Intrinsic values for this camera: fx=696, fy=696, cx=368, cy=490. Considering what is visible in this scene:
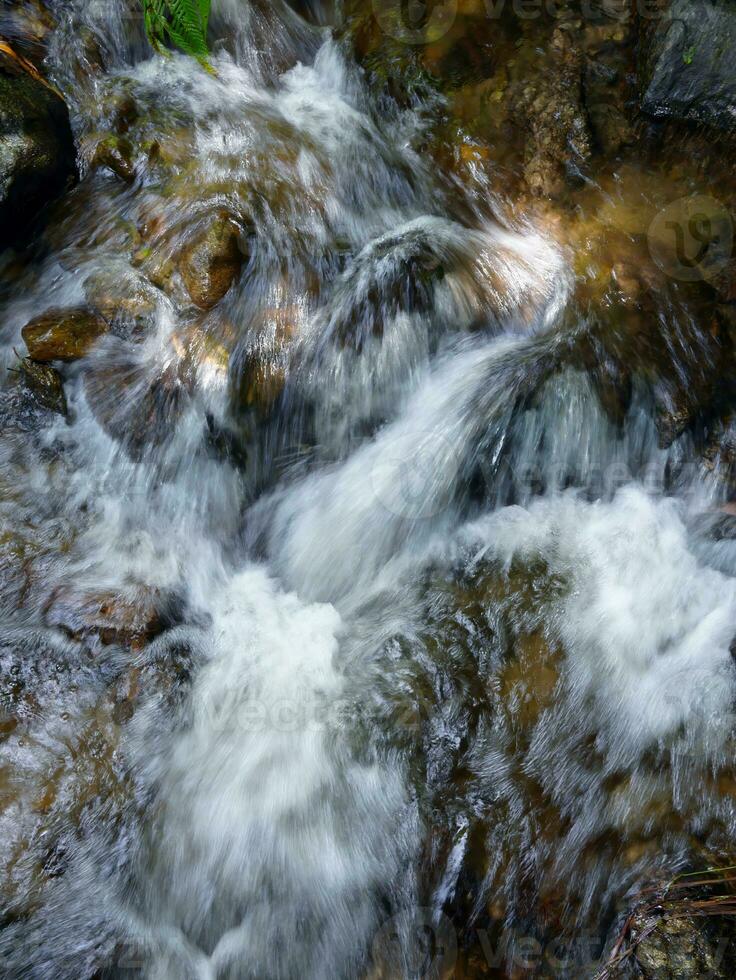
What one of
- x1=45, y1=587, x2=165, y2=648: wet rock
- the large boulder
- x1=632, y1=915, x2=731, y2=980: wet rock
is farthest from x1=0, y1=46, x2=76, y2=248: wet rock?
x1=632, y1=915, x2=731, y2=980: wet rock

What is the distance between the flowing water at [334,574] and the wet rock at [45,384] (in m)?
0.07

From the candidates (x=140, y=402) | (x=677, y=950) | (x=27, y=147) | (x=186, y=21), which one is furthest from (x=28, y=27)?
(x=677, y=950)

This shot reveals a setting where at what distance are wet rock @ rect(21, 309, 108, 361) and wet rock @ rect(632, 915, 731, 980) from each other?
3771 millimetres

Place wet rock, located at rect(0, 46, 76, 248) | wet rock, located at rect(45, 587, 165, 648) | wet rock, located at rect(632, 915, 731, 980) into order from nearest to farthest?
wet rock, located at rect(632, 915, 731, 980) < wet rock, located at rect(45, 587, 165, 648) < wet rock, located at rect(0, 46, 76, 248)

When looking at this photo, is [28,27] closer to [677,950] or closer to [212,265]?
[212,265]

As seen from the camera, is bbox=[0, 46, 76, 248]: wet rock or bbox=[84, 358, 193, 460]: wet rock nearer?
bbox=[84, 358, 193, 460]: wet rock

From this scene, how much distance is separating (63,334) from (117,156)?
1.29 meters

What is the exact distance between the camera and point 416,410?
149 inches

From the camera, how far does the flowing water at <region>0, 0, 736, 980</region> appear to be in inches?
106

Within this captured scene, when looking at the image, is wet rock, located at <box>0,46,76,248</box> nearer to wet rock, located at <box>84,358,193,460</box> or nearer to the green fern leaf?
the green fern leaf

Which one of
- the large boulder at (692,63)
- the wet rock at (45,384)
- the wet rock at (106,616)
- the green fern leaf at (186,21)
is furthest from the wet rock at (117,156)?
the large boulder at (692,63)

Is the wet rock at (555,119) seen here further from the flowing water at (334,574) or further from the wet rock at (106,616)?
the wet rock at (106,616)

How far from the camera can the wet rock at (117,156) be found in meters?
4.33

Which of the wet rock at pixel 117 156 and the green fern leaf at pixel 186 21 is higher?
the green fern leaf at pixel 186 21
